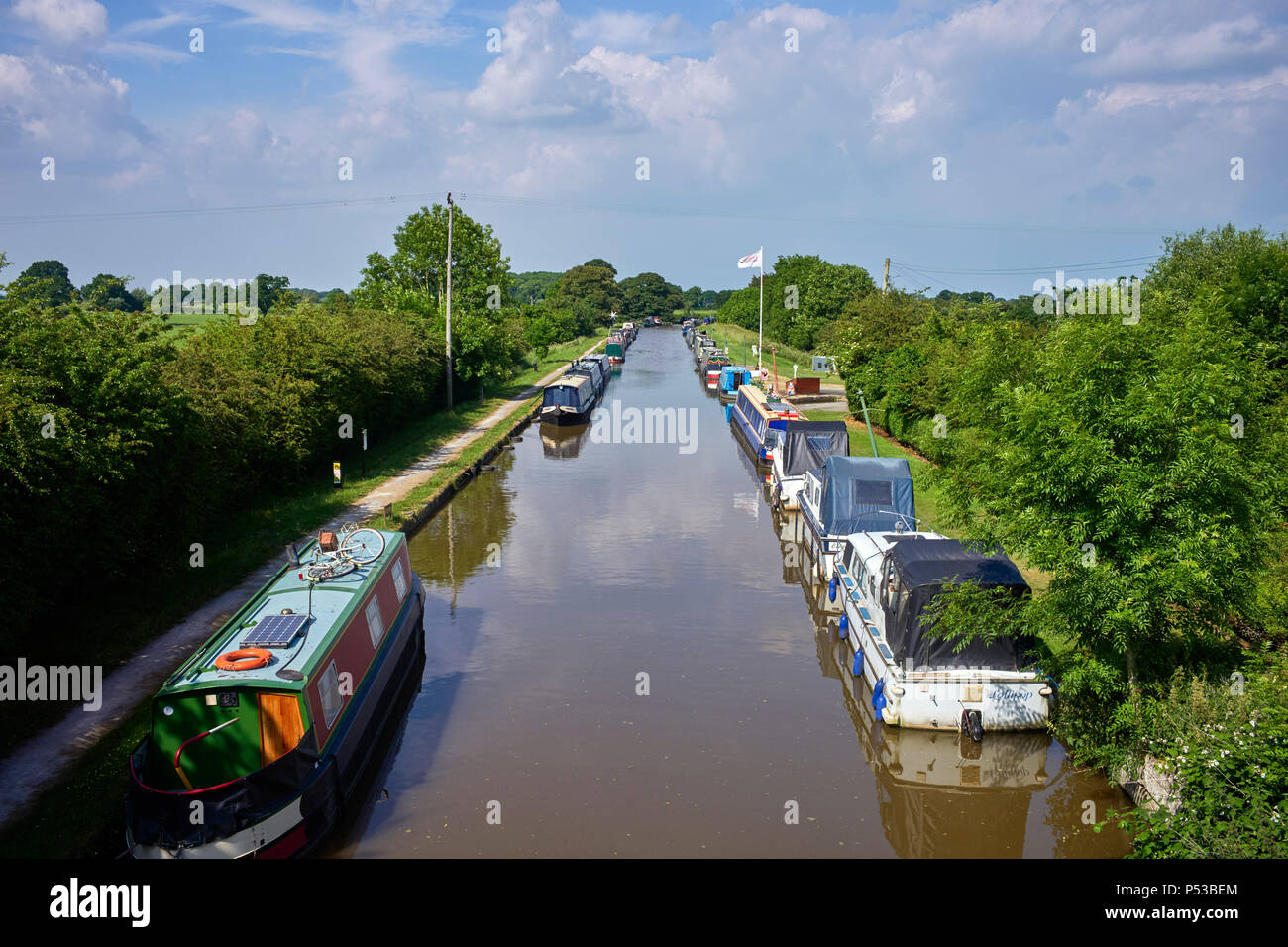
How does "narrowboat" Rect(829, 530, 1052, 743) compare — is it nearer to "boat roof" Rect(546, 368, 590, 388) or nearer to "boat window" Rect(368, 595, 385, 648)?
"boat window" Rect(368, 595, 385, 648)

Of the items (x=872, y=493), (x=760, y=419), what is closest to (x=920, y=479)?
(x=872, y=493)

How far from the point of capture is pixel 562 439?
39.2 meters

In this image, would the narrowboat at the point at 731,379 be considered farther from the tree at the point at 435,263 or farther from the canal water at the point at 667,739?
the canal water at the point at 667,739

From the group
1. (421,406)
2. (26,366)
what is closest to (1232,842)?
(26,366)

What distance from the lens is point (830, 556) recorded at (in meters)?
18.4

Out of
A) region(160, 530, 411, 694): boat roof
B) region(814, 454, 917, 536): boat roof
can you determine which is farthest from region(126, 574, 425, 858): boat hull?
region(814, 454, 917, 536): boat roof

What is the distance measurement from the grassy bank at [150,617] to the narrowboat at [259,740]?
83 centimetres

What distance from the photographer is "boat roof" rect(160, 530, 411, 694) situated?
9.45 meters

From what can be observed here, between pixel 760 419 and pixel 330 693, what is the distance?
2658 centimetres

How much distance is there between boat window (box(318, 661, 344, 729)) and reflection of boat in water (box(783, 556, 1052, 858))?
267 inches

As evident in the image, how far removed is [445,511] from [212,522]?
698 centimetres

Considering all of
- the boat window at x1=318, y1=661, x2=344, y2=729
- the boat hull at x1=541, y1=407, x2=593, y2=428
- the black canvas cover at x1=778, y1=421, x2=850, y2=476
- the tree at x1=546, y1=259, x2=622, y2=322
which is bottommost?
the boat window at x1=318, y1=661, x2=344, y2=729

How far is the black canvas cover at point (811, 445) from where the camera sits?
2523 cm

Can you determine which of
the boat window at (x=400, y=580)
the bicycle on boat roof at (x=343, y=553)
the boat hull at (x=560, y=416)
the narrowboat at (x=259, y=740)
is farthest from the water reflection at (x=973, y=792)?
the boat hull at (x=560, y=416)
